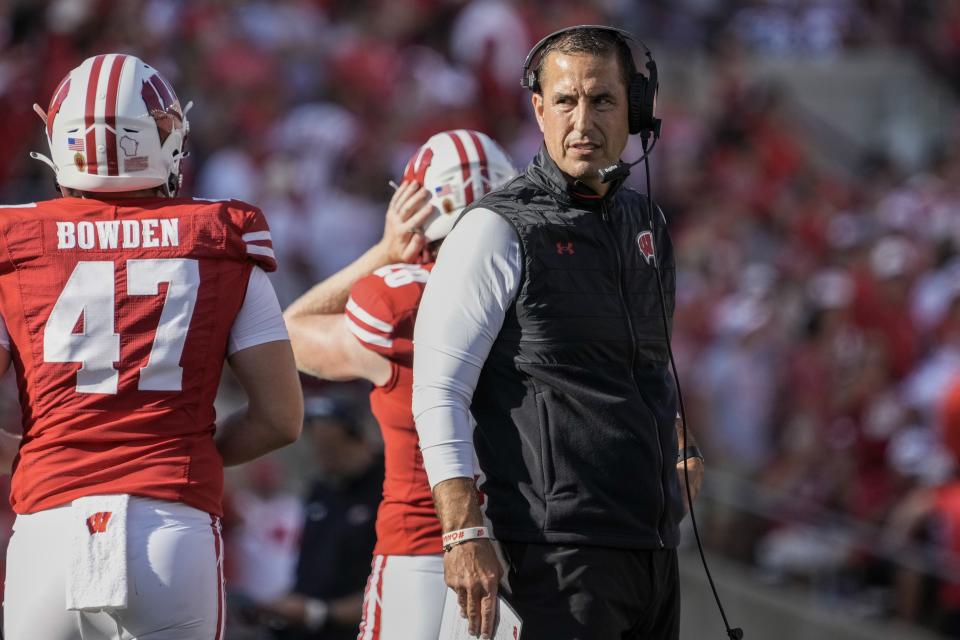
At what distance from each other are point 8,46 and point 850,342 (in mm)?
6062

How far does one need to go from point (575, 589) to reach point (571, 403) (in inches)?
16.0

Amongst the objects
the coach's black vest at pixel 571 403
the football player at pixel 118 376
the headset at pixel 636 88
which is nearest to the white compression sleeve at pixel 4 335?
the football player at pixel 118 376

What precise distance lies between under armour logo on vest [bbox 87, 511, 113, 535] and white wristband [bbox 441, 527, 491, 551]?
2.32ft

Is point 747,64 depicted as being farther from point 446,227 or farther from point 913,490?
point 446,227

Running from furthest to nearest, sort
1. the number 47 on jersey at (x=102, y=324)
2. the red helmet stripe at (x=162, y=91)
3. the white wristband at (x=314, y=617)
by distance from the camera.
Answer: the white wristband at (x=314, y=617) < the red helmet stripe at (x=162, y=91) < the number 47 on jersey at (x=102, y=324)

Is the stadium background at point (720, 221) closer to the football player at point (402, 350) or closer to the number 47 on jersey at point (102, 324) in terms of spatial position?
the football player at point (402, 350)

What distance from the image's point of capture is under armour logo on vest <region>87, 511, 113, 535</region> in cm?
315

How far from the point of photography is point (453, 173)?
414cm

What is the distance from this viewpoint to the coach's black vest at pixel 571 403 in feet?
10.9

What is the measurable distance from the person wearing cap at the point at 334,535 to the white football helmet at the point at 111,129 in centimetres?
271

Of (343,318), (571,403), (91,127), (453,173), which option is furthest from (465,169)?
(91,127)

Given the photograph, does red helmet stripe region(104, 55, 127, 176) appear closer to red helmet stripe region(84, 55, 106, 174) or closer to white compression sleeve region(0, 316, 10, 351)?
red helmet stripe region(84, 55, 106, 174)

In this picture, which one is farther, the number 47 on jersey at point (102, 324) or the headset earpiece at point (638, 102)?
the headset earpiece at point (638, 102)

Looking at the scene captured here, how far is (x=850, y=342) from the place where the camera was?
980 centimetres
